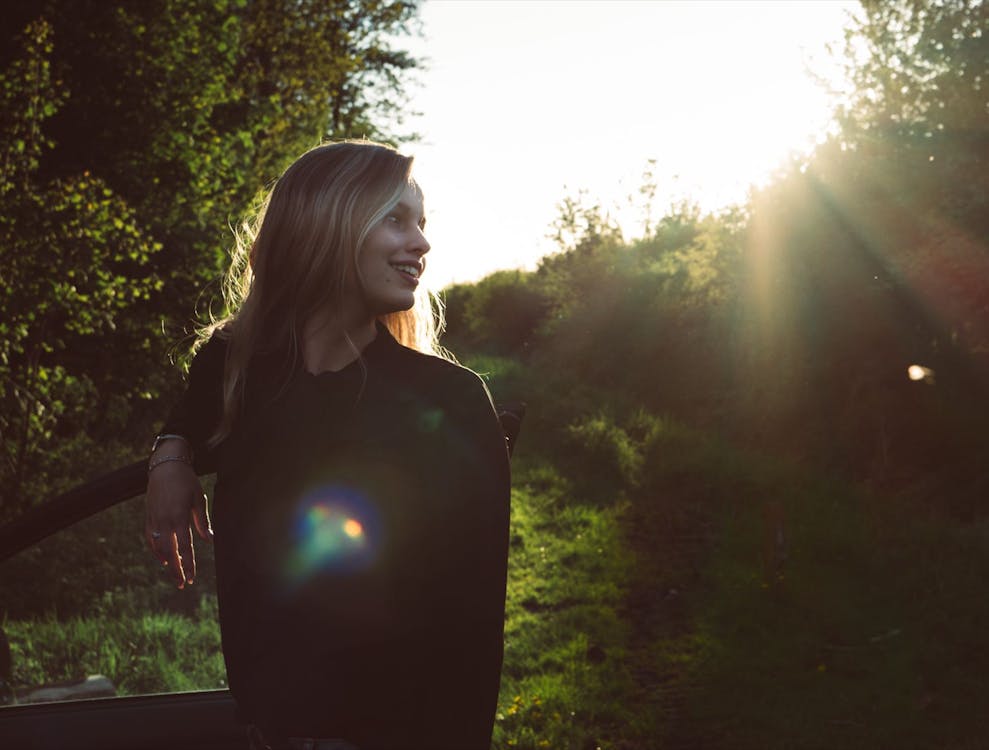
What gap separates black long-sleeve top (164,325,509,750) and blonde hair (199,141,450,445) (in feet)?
0.51

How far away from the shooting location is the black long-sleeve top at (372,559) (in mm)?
1803

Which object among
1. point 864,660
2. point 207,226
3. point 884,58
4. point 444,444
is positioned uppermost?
point 884,58

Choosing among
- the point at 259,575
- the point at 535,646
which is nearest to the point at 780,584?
the point at 535,646

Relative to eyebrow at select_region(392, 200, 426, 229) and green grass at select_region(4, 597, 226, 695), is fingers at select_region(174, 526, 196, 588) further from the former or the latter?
A: green grass at select_region(4, 597, 226, 695)

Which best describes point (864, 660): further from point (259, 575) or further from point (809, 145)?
point (809, 145)

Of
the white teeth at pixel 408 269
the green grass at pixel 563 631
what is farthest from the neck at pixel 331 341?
the green grass at pixel 563 631

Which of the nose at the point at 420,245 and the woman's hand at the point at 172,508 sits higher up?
the nose at the point at 420,245

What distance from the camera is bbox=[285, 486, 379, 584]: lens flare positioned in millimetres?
1867

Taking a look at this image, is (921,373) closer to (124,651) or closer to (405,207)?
(124,651)

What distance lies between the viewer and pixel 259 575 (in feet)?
6.48

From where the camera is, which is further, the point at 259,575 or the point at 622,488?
the point at 622,488

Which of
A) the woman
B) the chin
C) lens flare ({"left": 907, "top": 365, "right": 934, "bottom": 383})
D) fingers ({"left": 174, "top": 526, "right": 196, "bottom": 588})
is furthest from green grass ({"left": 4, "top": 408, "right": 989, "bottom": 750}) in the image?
lens flare ({"left": 907, "top": 365, "right": 934, "bottom": 383})

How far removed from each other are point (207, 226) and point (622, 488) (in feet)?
23.5

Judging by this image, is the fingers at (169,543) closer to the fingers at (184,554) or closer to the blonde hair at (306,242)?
the fingers at (184,554)
